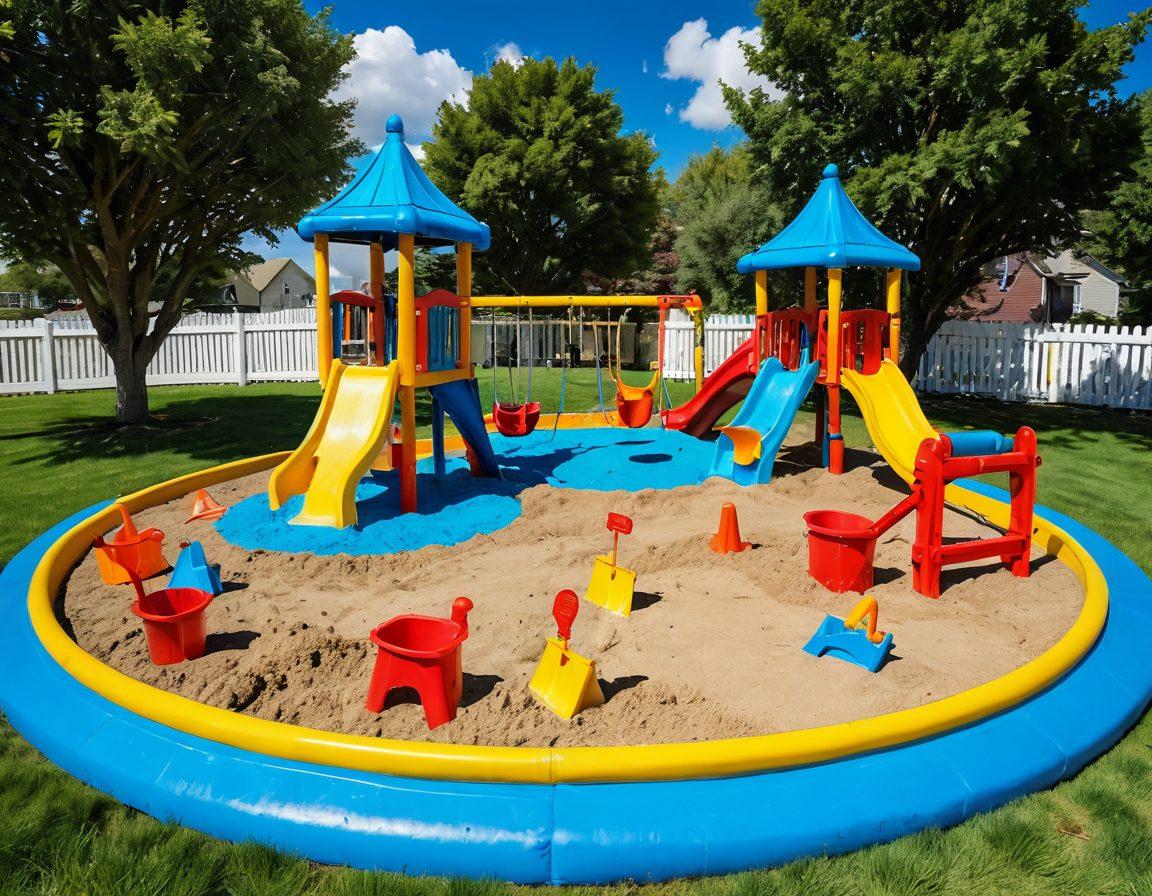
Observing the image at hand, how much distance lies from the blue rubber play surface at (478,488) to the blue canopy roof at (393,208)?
105 inches

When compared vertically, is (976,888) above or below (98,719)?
below

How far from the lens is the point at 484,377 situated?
807 inches

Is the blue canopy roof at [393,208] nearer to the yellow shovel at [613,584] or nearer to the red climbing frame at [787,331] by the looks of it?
the yellow shovel at [613,584]

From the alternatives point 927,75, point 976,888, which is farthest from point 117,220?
point 927,75

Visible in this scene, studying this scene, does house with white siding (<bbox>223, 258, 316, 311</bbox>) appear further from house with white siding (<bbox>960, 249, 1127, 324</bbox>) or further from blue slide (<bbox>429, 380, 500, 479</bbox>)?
blue slide (<bbox>429, 380, 500, 479</bbox>)

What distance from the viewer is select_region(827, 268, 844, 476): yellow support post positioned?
9.11m

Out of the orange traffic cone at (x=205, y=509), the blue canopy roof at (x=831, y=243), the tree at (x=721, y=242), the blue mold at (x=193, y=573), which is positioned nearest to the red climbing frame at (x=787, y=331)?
the blue canopy roof at (x=831, y=243)

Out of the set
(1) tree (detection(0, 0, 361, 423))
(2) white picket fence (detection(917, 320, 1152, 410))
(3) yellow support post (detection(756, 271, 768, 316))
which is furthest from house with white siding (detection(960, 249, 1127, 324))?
(1) tree (detection(0, 0, 361, 423))

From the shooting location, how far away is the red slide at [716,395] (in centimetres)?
1057

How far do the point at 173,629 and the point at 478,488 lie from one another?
4498 mm

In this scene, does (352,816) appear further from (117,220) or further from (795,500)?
(117,220)

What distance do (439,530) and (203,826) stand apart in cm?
395

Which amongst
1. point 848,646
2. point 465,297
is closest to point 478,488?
point 465,297

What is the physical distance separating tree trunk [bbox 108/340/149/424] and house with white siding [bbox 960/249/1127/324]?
39904mm
